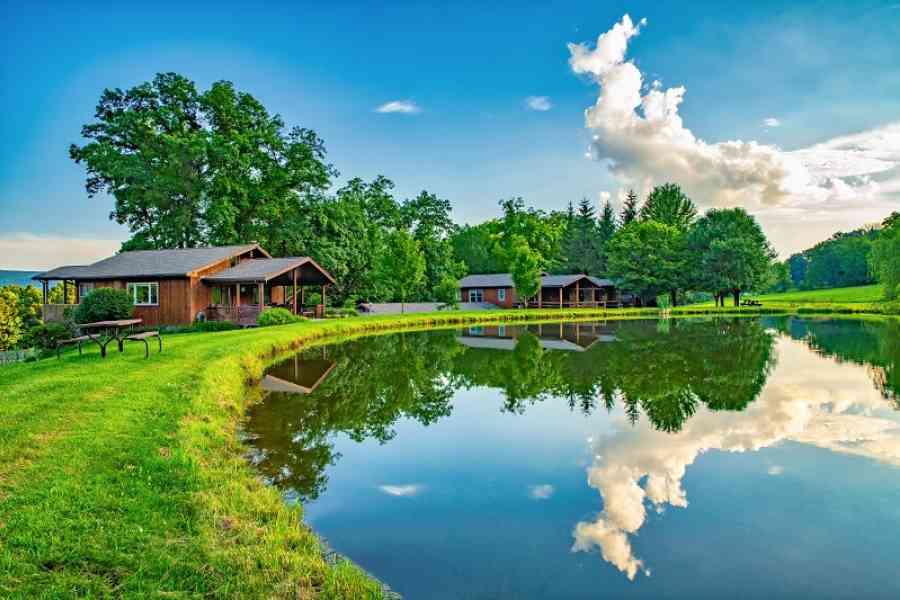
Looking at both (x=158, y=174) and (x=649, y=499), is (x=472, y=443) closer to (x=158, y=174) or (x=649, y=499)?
(x=649, y=499)

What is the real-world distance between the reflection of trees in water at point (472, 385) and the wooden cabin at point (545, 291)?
28.3m

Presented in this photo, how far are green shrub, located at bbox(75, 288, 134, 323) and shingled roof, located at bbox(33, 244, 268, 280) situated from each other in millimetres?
2298

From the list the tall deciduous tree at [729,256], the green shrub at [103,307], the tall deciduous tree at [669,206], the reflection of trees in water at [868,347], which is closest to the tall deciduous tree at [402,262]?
the green shrub at [103,307]

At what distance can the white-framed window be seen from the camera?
86.6ft

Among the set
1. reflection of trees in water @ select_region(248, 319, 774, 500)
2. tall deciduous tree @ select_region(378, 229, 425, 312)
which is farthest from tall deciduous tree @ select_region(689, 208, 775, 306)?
tall deciduous tree @ select_region(378, 229, 425, 312)

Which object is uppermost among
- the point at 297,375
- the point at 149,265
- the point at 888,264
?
the point at 149,265

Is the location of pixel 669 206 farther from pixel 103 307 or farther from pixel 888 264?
pixel 103 307

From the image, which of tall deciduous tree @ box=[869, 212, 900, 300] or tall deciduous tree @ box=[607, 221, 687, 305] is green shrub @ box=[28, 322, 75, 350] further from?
tall deciduous tree @ box=[869, 212, 900, 300]

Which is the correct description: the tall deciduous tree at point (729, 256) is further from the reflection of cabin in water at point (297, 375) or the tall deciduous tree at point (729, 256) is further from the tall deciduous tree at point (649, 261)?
the reflection of cabin in water at point (297, 375)

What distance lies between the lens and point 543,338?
89.6 feet

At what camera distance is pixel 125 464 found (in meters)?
5.91

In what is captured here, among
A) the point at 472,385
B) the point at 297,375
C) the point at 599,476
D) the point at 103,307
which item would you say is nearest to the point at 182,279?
the point at 103,307

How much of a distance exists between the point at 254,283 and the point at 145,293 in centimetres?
543

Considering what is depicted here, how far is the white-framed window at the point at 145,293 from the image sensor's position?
26406mm
